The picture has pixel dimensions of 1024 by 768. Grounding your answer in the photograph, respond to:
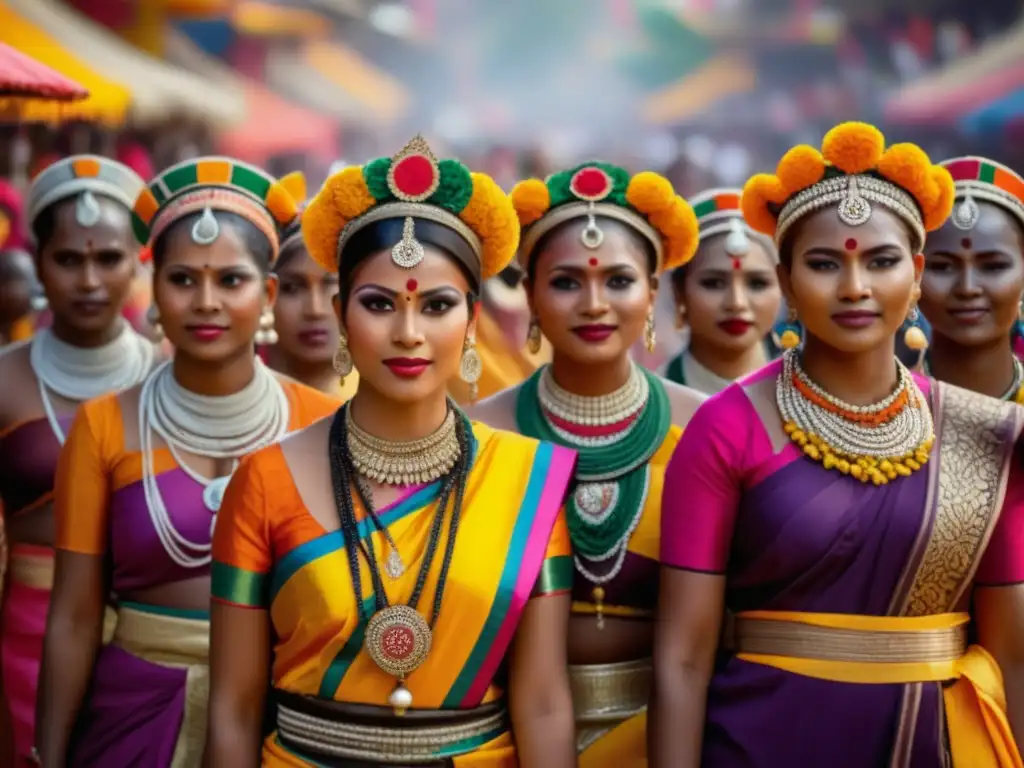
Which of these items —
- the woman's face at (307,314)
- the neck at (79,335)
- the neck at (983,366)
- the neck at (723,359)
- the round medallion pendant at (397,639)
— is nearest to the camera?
the round medallion pendant at (397,639)

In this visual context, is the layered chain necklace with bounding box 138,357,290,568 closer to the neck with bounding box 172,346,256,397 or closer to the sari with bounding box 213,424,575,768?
the neck with bounding box 172,346,256,397

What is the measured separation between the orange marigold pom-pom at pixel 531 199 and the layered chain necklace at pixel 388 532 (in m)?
0.86

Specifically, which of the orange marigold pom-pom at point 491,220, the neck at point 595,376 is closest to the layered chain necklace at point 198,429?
the neck at point 595,376

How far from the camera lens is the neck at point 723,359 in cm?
524

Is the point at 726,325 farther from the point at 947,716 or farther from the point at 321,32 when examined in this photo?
the point at 321,32

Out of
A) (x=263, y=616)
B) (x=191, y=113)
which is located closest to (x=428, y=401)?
(x=263, y=616)

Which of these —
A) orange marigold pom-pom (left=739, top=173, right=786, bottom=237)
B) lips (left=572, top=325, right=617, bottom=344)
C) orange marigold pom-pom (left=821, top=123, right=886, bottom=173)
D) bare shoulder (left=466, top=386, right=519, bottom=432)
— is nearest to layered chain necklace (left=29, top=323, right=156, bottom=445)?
bare shoulder (left=466, top=386, right=519, bottom=432)

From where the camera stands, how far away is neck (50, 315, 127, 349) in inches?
201

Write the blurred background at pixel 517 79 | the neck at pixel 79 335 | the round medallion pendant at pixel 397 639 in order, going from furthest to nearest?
1. the blurred background at pixel 517 79
2. the neck at pixel 79 335
3. the round medallion pendant at pixel 397 639

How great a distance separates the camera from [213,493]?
3.94 m

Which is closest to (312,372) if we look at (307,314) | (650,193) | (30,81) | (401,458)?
(307,314)

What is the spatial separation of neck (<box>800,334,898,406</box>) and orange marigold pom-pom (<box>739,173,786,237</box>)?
0.33 meters

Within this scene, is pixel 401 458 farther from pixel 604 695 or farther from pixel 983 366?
pixel 983 366

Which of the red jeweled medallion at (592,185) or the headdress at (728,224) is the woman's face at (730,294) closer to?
the headdress at (728,224)
